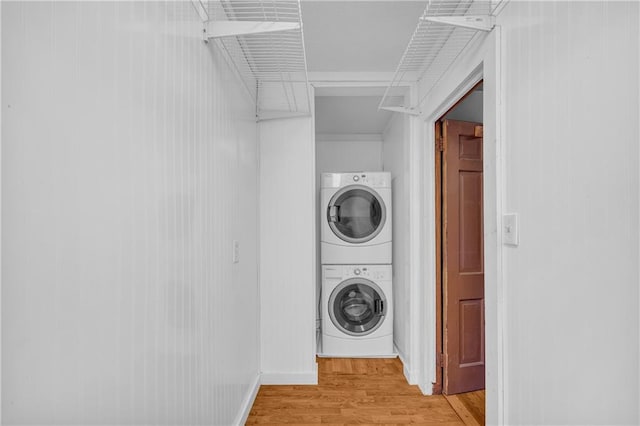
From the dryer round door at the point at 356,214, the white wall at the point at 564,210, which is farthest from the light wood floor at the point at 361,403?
the dryer round door at the point at 356,214

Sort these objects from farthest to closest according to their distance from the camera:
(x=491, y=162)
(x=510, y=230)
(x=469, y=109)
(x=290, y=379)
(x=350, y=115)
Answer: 1. (x=350, y=115)
2. (x=469, y=109)
3. (x=290, y=379)
4. (x=491, y=162)
5. (x=510, y=230)

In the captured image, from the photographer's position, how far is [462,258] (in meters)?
2.74

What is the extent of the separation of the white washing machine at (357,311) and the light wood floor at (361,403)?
A: 375mm

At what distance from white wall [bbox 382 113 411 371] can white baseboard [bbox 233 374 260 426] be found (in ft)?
3.76

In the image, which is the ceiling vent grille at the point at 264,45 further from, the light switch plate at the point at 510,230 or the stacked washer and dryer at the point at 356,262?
the light switch plate at the point at 510,230

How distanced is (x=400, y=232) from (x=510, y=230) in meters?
1.92

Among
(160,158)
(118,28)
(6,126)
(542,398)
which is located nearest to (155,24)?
(118,28)

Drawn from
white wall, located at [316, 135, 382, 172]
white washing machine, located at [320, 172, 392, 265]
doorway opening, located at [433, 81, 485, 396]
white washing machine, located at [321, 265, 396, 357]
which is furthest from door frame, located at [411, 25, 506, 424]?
white wall, located at [316, 135, 382, 172]

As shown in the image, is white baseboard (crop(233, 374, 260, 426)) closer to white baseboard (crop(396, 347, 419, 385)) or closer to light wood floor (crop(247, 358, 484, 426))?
light wood floor (crop(247, 358, 484, 426))

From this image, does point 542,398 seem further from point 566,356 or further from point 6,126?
point 6,126

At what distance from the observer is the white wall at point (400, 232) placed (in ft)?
10.0

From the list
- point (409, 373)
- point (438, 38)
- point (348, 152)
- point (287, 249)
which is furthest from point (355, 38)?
point (409, 373)

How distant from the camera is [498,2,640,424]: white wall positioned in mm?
942

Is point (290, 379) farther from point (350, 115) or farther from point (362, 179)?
point (350, 115)
